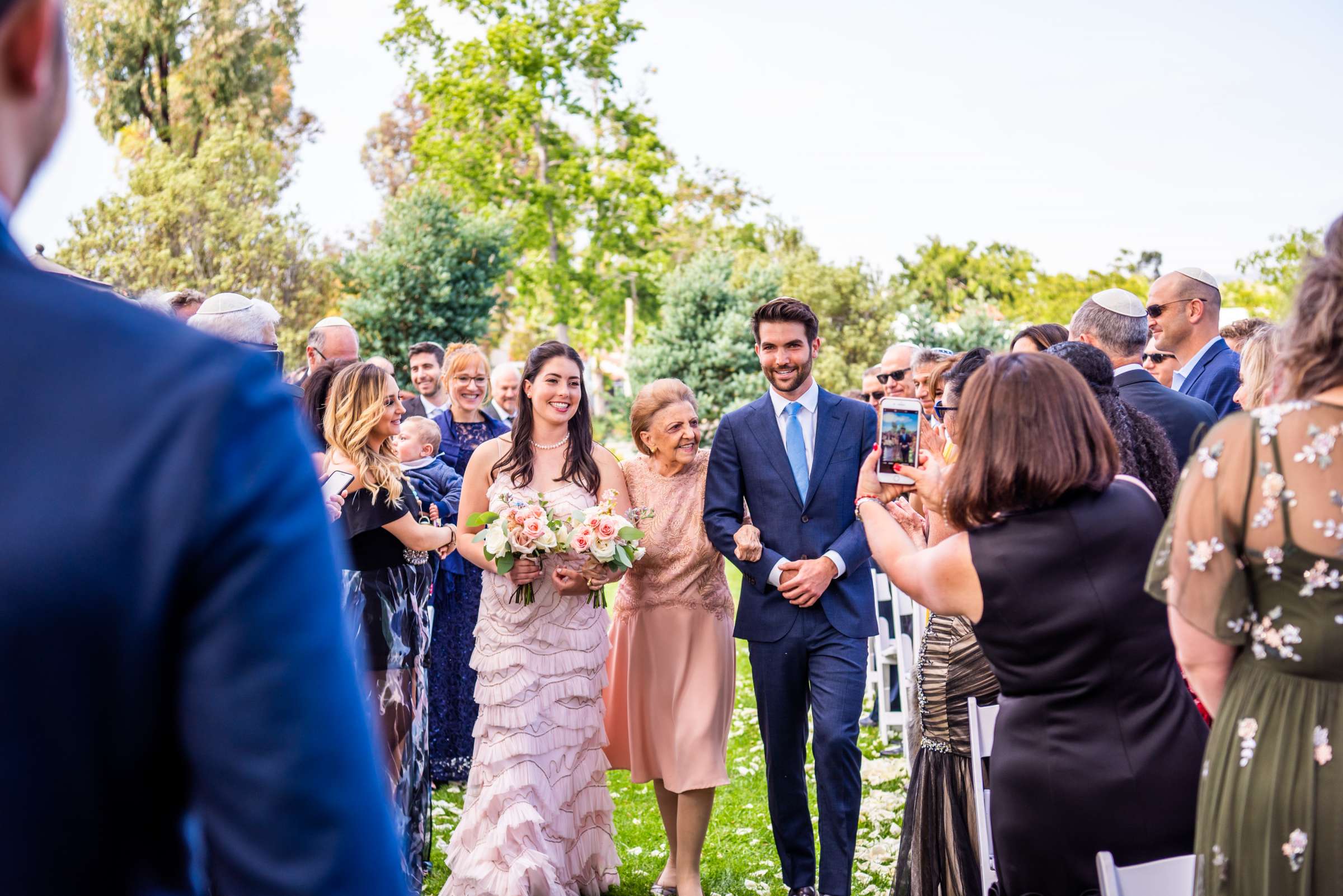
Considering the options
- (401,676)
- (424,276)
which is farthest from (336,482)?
(424,276)

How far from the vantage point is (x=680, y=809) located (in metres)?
5.73

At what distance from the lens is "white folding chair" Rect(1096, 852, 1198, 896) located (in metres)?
2.64

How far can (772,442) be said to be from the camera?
585 cm

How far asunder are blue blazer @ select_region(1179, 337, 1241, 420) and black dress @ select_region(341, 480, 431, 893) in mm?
4518

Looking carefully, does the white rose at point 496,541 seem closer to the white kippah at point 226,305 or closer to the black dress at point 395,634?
the black dress at point 395,634

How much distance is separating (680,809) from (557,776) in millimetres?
662

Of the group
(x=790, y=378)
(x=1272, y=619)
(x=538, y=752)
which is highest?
(x=790, y=378)

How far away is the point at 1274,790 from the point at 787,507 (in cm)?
343

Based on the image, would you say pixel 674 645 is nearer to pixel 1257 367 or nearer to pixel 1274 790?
pixel 1257 367

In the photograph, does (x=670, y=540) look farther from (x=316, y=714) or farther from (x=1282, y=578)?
(x=316, y=714)

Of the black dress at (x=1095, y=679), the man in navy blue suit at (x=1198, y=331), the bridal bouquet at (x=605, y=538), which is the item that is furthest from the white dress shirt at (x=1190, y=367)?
the black dress at (x=1095, y=679)

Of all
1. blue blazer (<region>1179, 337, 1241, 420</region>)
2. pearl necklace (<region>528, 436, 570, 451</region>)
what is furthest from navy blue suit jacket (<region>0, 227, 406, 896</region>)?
blue blazer (<region>1179, 337, 1241, 420</region>)

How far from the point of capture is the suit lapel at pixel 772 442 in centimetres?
580

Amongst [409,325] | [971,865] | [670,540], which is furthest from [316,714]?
[409,325]
